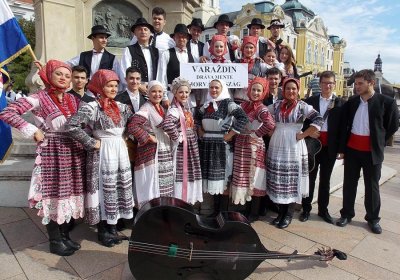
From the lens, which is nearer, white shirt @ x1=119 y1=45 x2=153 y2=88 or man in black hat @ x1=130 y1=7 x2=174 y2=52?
white shirt @ x1=119 y1=45 x2=153 y2=88

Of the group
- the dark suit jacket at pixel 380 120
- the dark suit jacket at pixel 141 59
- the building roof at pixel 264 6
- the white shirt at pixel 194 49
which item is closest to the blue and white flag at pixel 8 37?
the dark suit jacket at pixel 141 59

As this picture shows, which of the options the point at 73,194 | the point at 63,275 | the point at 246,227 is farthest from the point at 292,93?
the point at 63,275

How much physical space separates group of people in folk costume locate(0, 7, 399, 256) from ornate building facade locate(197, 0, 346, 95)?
35.1 metres

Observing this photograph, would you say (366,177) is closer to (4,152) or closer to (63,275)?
(63,275)

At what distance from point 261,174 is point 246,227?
1250 mm

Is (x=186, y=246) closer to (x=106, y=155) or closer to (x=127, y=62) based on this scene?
(x=106, y=155)

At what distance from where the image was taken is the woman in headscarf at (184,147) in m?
3.09

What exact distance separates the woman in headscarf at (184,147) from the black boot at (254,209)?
2.71ft

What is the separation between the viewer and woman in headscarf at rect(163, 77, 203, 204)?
3.09m

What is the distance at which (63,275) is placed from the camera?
2566 mm

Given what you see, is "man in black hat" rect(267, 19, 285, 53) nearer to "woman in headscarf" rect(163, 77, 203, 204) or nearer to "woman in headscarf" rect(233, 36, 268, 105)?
"woman in headscarf" rect(233, 36, 268, 105)

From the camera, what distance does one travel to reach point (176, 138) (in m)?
3.03

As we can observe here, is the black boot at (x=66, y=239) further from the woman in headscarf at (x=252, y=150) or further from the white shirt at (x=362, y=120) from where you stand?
the white shirt at (x=362, y=120)

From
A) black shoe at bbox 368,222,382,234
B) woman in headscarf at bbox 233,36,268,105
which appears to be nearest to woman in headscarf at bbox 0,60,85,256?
woman in headscarf at bbox 233,36,268,105
